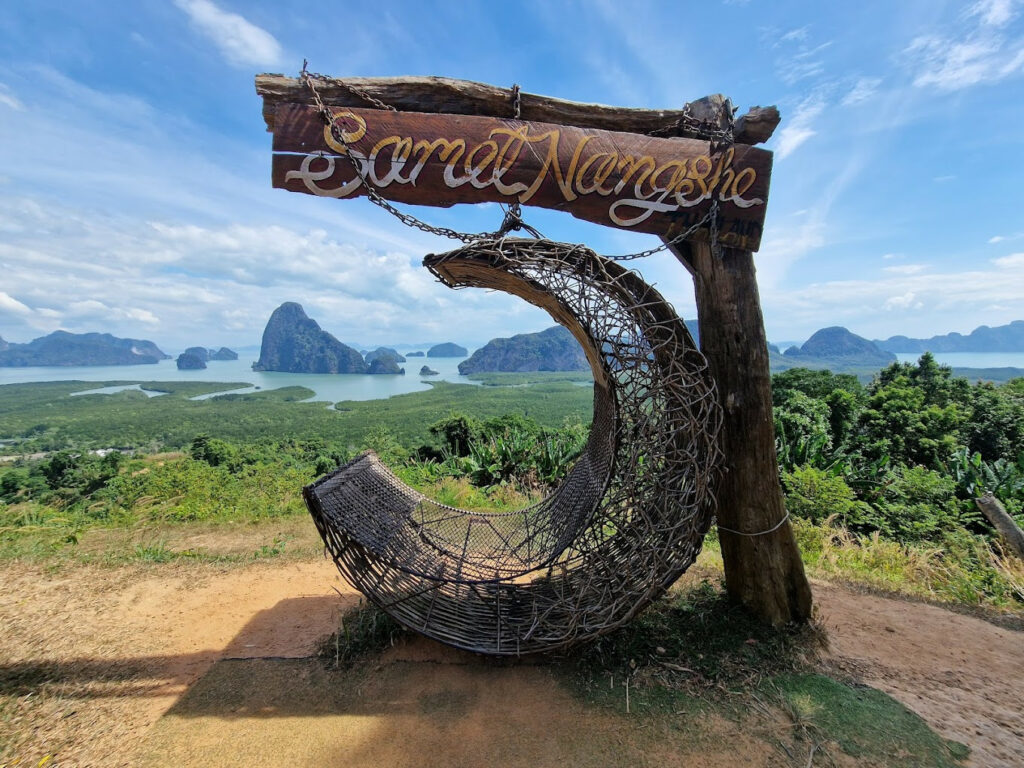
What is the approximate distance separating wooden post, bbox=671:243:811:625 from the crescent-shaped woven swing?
0.89ft

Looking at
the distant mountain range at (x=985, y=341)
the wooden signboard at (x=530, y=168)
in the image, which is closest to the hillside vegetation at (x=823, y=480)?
the wooden signboard at (x=530, y=168)

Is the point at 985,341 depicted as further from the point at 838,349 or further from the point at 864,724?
the point at 864,724

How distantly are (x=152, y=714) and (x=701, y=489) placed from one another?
331cm

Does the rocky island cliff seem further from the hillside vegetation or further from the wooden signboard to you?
the wooden signboard

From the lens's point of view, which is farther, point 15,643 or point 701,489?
point 15,643

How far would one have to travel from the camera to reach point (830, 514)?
19.9 ft

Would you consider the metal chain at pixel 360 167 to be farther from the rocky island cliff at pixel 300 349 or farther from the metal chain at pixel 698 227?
the rocky island cliff at pixel 300 349

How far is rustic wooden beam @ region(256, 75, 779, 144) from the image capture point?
9.29ft

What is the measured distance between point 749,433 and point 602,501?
1.07m

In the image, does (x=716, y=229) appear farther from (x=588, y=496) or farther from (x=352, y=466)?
(x=352, y=466)

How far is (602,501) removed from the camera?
319cm

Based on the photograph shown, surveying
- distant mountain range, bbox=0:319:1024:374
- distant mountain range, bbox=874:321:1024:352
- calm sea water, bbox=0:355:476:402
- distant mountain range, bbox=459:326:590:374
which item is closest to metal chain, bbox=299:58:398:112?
calm sea water, bbox=0:355:476:402

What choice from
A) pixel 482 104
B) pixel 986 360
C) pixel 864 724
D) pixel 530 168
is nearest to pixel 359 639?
pixel 864 724

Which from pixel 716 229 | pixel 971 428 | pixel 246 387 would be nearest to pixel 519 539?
pixel 716 229
